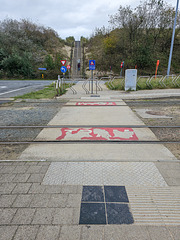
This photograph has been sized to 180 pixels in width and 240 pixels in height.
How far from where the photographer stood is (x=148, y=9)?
2953 cm

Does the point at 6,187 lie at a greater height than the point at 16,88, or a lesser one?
lesser

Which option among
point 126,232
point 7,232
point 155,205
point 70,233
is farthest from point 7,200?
point 155,205

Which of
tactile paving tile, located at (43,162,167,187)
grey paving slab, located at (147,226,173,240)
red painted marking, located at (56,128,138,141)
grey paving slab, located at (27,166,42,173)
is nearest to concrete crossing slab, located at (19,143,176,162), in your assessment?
tactile paving tile, located at (43,162,167,187)

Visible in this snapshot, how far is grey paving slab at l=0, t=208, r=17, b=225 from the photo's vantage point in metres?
2.12

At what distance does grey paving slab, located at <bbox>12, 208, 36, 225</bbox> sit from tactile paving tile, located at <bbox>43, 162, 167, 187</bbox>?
0.59 m

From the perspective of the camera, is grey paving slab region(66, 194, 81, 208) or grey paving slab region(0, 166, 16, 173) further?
grey paving slab region(0, 166, 16, 173)

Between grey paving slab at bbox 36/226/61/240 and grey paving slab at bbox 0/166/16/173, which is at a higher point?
grey paving slab at bbox 0/166/16/173

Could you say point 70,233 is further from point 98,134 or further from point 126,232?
point 98,134

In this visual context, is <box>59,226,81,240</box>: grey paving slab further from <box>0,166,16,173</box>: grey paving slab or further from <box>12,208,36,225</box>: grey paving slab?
<box>0,166,16,173</box>: grey paving slab

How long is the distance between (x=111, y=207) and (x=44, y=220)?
925 mm

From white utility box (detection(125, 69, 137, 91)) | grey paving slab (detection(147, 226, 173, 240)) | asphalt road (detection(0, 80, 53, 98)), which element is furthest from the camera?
asphalt road (detection(0, 80, 53, 98))

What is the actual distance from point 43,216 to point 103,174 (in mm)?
1246

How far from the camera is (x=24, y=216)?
7.13 ft

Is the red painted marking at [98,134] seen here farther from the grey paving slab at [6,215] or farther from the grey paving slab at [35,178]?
the grey paving slab at [6,215]
